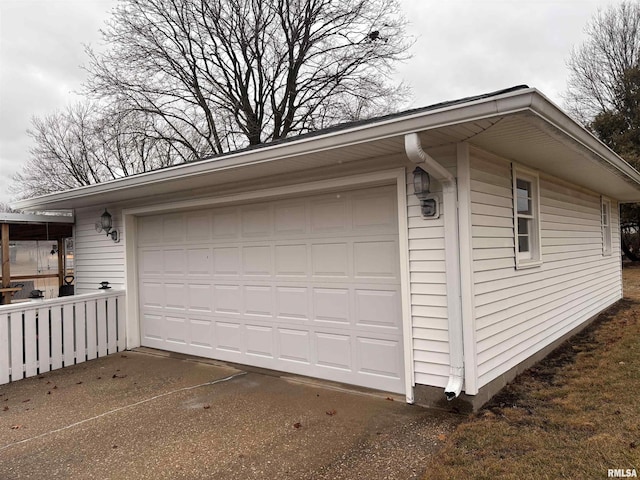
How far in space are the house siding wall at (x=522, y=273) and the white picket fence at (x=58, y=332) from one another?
534cm

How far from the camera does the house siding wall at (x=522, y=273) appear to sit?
374cm

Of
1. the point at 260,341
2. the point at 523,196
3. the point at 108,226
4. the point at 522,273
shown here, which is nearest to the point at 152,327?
the point at 108,226

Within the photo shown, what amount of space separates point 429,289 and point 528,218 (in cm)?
205

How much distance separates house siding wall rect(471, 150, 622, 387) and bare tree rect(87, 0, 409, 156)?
908 centimetres

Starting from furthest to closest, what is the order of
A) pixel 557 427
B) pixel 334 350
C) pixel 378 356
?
1. pixel 334 350
2. pixel 378 356
3. pixel 557 427

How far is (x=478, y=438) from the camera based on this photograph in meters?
3.03

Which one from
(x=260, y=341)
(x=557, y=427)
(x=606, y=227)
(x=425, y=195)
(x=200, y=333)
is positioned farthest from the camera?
(x=606, y=227)

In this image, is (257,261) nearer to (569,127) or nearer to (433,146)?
(433,146)

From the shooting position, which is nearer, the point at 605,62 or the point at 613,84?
the point at 613,84

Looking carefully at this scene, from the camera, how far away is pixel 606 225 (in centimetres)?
916

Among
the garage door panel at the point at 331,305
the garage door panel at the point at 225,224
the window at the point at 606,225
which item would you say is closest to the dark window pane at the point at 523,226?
the garage door panel at the point at 331,305

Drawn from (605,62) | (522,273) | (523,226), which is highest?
(605,62)

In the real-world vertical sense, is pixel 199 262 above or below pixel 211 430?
above

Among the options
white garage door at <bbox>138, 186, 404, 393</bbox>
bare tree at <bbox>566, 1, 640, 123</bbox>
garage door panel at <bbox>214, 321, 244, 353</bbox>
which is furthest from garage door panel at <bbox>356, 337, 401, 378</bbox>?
bare tree at <bbox>566, 1, 640, 123</bbox>
